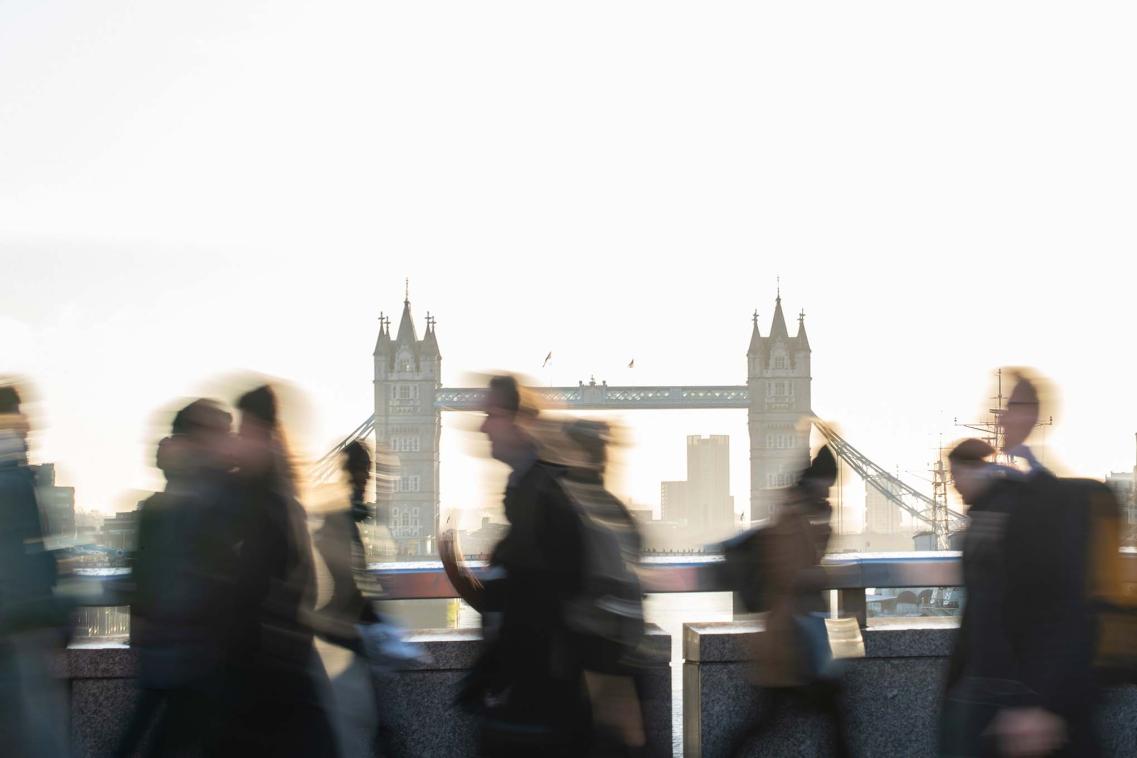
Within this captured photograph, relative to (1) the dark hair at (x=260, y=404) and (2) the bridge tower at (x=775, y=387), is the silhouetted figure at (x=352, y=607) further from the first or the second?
(2) the bridge tower at (x=775, y=387)

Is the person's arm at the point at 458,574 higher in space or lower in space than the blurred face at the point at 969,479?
lower

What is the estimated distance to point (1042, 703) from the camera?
2.68 m

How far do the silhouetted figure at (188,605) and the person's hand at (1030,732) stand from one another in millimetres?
1468

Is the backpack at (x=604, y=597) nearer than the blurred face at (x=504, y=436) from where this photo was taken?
Yes

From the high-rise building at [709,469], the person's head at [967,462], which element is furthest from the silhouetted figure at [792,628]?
the high-rise building at [709,469]

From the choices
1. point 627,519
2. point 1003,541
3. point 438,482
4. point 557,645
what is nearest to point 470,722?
point 627,519

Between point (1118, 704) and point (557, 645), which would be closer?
point (557, 645)

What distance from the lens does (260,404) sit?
3.08 m

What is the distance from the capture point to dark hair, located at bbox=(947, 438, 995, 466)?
3.28 m

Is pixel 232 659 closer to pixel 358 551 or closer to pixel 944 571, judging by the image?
pixel 358 551

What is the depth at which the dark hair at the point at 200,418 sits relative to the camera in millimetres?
3393

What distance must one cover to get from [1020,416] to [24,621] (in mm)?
2027

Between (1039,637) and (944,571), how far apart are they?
1.72 meters

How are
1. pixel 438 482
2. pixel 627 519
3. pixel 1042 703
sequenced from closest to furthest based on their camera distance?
pixel 1042 703 → pixel 627 519 → pixel 438 482
